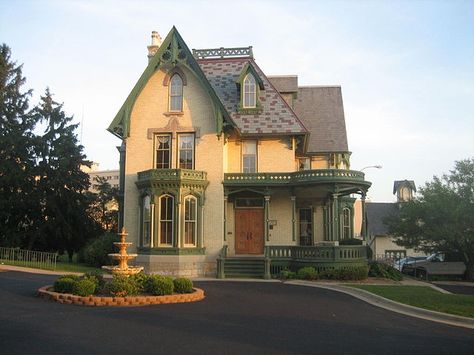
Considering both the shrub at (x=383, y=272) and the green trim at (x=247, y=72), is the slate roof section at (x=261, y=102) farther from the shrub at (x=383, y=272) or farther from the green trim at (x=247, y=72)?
the shrub at (x=383, y=272)

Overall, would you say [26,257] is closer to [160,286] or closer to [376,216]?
[160,286]

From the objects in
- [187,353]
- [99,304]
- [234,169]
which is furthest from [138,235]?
[187,353]

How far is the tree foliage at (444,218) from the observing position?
89.3 ft

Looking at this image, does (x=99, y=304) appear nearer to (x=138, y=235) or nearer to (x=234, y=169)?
(x=138, y=235)

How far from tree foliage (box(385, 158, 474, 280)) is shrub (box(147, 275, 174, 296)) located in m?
17.7

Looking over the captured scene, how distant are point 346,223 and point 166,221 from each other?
12.3 metres

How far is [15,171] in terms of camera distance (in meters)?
35.9

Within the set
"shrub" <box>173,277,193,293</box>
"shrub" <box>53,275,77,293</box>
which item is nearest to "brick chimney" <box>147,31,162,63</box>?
"shrub" <box>173,277,193,293</box>

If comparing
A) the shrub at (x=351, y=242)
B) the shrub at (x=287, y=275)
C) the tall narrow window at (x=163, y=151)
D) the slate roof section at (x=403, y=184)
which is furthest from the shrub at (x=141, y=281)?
the slate roof section at (x=403, y=184)

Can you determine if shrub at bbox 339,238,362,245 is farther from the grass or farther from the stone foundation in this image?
the grass

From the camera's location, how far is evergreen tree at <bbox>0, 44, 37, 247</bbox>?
1412 inches

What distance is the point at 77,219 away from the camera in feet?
126

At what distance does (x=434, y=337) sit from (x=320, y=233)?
19636 millimetres

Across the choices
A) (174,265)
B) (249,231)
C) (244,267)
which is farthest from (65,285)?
(249,231)
